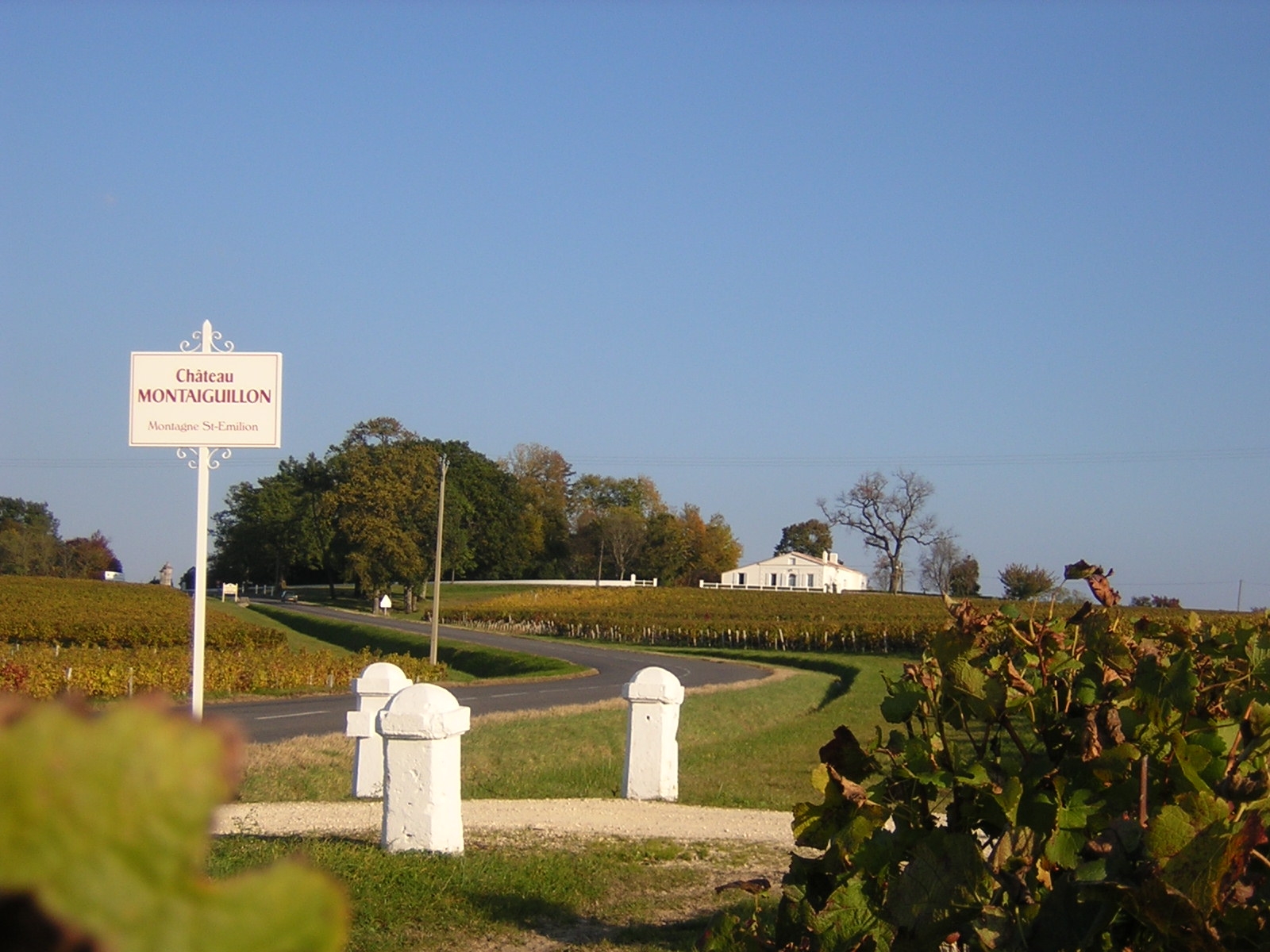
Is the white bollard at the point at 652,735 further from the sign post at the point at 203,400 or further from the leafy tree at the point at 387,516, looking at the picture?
the leafy tree at the point at 387,516

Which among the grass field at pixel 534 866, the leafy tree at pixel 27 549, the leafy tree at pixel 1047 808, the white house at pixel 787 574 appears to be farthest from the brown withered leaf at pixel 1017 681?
the white house at pixel 787 574

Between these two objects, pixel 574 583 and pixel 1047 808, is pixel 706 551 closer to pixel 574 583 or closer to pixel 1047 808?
pixel 574 583

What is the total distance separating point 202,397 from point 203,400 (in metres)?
0.02

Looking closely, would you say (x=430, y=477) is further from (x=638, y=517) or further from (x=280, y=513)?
(x=638, y=517)

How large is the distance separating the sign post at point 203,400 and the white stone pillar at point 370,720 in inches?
63.5

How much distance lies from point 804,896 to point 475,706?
60.1 feet

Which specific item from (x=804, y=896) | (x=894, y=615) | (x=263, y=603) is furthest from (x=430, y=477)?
(x=804, y=896)

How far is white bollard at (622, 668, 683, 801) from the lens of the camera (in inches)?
370

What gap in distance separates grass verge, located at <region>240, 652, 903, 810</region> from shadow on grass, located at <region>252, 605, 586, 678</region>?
1155 cm

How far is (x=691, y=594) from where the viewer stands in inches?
3095

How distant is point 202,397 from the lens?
26.4 ft

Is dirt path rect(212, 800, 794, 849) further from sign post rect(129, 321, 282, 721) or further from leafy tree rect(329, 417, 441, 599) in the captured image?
leafy tree rect(329, 417, 441, 599)

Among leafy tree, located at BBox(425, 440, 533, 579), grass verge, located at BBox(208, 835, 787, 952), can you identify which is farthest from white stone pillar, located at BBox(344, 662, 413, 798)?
leafy tree, located at BBox(425, 440, 533, 579)

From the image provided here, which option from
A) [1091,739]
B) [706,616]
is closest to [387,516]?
[706,616]
